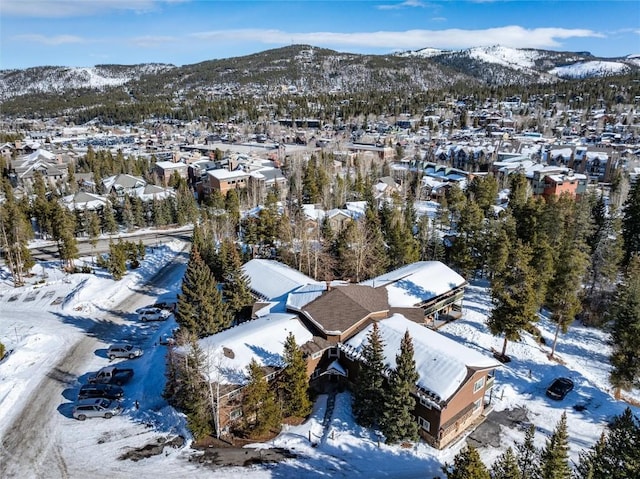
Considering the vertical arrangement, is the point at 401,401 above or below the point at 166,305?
above

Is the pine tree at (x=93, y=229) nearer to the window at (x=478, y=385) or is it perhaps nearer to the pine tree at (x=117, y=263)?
the pine tree at (x=117, y=263)

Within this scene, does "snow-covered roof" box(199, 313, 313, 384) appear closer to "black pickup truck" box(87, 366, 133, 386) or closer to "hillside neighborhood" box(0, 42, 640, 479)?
"hillside neighborhood" box(0, 42, 640, 479)

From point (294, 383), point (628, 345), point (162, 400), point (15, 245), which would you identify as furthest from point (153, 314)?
point (628, 345)

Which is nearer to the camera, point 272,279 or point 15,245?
point 272,279

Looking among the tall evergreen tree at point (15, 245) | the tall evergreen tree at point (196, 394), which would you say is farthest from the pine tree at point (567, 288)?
the tall evergreen tree at point (15, 245)

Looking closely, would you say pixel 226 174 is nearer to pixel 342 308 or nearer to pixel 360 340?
pixel 342 308

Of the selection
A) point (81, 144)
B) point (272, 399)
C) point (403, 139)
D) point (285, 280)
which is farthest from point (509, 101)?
point (272, 399)
